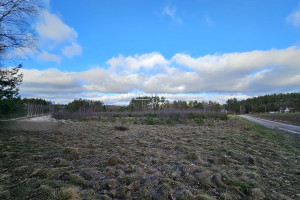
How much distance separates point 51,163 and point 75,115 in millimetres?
17455

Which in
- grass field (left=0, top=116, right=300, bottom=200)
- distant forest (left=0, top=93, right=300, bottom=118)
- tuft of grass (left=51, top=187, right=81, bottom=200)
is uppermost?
distant forest (left=0, top=93, right=300, bottom=118)

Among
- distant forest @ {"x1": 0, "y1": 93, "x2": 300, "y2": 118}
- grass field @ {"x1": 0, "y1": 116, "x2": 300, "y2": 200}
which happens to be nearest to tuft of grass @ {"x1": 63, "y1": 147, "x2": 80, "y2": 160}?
grass field @ {"x1": 0, "y1": 116, "x2": 300, "y2": 200}

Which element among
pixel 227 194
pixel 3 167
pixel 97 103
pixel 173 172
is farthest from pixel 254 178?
pixel 97 103

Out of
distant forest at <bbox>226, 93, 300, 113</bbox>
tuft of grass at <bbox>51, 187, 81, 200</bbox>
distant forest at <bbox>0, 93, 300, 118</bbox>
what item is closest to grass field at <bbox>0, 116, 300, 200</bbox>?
tuft of grass at <bbox>51, 187, 81, 200</bbox>

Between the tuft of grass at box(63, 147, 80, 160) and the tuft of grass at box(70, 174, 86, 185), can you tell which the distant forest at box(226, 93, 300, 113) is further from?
the tuft of grass at box(70, 174, 86, 185)

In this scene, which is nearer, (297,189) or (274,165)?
(297,189)

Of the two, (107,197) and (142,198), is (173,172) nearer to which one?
(142,198)

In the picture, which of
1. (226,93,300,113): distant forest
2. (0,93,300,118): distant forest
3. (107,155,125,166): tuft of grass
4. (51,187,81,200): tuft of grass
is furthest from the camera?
(226,93,300,113): distant forest

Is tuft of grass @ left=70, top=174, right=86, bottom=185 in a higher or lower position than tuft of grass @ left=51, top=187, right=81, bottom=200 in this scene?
lower

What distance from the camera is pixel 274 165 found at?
3.65 m

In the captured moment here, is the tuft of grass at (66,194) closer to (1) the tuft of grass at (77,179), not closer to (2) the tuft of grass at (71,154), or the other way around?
(1) the tuft of grass at (77,179)

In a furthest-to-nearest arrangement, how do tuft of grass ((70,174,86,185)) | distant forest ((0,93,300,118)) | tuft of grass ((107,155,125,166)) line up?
distant forest ((0,93,300,118)) < tuft of grass ((107,155,125,166)) < tuft of grass ((70,174,86,185))

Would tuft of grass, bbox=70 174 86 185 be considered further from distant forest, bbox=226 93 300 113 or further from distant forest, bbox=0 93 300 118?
distant forest, bbox=226 93 300 113

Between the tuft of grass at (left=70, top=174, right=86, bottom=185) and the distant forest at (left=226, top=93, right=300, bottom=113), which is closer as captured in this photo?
the tuft of grass at (left=70, top=174, right=86, bottom=185)
